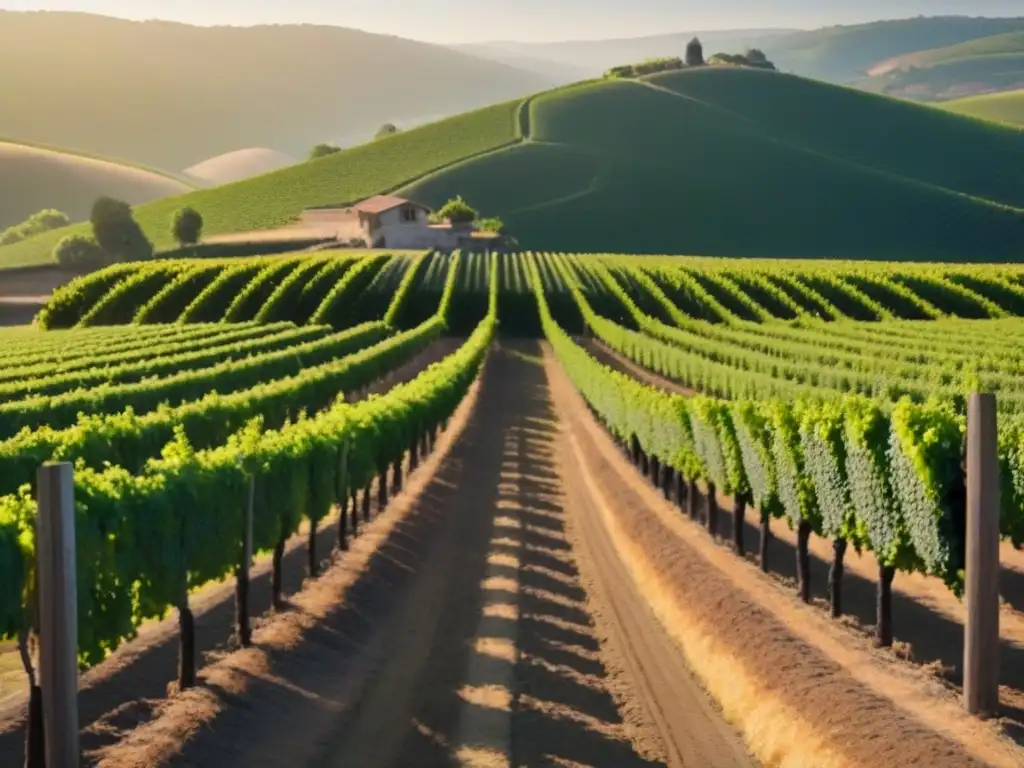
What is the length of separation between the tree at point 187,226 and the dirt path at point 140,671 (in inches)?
5637

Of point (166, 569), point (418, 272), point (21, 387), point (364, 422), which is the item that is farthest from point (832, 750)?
point (418, 272)

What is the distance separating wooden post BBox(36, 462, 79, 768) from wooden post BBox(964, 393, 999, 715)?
30.3 ft

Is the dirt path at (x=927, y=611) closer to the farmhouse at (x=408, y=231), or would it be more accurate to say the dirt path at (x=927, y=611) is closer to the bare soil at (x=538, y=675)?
the bare soil at (x=538, y=675)

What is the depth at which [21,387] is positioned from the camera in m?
39.8

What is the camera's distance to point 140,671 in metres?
18.8

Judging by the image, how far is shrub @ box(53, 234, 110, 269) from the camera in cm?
15112

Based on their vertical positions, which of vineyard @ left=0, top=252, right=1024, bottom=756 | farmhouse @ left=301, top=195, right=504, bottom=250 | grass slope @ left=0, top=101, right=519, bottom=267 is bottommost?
vineyard @ left=0, top=252, right=1024, bottom=756

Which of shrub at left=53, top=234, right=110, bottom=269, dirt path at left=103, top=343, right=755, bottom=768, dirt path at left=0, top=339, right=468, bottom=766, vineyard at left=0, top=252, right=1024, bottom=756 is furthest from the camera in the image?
shrub at left=53, top=234, right=110, bottom=269

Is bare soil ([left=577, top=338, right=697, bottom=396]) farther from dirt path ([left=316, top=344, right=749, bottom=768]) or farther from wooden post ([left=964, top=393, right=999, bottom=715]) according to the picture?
wooden post ([left=964, top=393, right=999, bottom=715])

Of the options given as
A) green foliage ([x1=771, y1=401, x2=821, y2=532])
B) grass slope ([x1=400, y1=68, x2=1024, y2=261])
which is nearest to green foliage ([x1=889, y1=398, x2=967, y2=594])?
green foliage ([x1=771, y1=401, x2=821, y2=532])

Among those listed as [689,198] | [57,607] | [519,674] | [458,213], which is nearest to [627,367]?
[519,674]

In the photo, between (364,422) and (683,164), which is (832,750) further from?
(683,164)

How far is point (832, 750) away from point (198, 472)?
9.16 meters

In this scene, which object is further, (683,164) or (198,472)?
(683,164)
